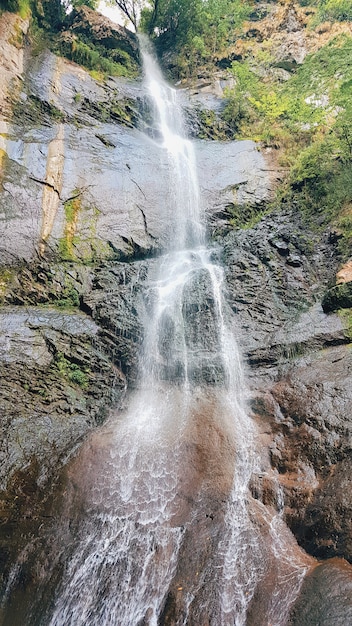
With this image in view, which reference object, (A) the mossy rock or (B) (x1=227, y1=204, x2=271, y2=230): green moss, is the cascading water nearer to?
(A) the mossy rock

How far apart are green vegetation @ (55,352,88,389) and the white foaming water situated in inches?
48.1

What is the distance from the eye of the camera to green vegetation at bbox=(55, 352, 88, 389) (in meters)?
8.16

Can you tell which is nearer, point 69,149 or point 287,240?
point 287,240

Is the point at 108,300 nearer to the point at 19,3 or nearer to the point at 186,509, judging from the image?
the point at 186,509

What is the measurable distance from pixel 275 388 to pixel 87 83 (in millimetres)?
14608

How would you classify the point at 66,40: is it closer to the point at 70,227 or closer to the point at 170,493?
the point at 70,227

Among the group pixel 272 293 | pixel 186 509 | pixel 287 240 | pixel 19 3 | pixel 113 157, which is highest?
pixel 19 3

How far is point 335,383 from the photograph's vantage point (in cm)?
712

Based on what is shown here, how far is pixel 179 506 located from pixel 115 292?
226 inches

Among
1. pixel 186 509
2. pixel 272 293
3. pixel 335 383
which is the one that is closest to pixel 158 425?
pixel 186 509

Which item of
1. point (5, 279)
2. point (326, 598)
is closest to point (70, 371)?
point (5, 279)

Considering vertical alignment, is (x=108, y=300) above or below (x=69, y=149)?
below

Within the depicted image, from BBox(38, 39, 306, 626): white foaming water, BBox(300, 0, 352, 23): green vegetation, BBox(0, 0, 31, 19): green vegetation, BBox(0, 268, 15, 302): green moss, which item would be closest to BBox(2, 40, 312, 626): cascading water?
BBox(38, 39, 306, 626): white foaming water

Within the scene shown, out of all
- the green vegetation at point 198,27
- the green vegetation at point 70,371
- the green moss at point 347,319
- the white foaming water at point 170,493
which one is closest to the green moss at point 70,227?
the white foaming water at point 170,493
